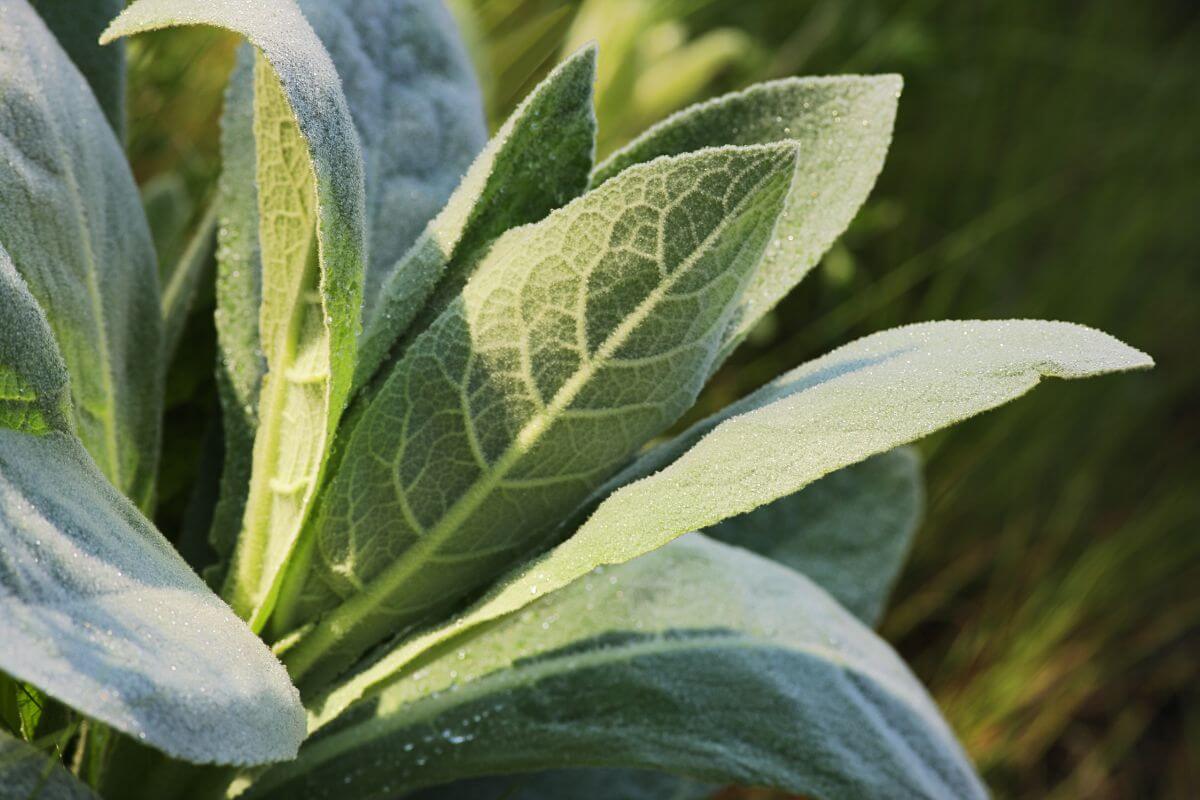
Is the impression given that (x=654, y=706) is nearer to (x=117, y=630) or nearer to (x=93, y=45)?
(x=117, y=630)

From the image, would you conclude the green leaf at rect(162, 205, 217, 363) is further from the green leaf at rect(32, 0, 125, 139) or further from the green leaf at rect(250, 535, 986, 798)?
the green leaf at rect(250, 535, 986, 798)

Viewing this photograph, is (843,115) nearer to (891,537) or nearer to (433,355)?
(433,355)

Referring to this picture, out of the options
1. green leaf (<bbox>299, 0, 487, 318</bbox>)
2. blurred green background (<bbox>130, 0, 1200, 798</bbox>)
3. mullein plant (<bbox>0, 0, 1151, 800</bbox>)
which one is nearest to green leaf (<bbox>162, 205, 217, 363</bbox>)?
mullein plant (<bbox>0, 0, 1151, 800</bbox>)

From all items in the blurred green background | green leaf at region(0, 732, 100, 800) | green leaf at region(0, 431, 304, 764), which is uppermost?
green leaf at region(0, 431, 304, 764)

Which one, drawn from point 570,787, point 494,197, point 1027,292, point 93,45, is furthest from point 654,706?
point 1027,292

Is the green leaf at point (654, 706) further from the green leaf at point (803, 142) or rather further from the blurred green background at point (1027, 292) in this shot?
the blurred green background at point (1027, 292)

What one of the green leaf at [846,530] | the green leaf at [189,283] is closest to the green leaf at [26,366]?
the green leaf at [189,283]

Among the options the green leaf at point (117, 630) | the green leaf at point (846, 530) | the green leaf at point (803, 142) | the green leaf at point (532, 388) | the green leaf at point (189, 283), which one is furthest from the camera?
the green leaf at point (846, 530)
